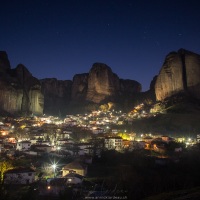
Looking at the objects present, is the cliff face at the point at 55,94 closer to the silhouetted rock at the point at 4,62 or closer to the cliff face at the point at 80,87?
the cliff face at the point at 80,87

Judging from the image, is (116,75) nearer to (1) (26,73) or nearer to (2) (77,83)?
(2) (77,83)

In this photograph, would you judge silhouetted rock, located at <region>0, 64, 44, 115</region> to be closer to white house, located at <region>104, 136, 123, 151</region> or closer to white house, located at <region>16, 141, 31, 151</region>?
white house, located at <region>16, 141, 31, 151</region>

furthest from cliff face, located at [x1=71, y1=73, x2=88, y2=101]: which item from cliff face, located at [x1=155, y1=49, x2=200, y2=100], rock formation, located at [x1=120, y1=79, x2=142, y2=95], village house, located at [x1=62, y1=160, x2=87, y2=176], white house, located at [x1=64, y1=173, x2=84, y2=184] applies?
white house, located at [x1=64, y1=173, x2=84, y2=184]

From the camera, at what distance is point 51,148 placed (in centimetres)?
5962

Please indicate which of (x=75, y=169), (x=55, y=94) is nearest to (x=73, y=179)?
(x=75, y=169)

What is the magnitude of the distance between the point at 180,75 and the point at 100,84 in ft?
136

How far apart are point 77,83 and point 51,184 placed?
10882 centimetres

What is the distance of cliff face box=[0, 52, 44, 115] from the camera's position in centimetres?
9788

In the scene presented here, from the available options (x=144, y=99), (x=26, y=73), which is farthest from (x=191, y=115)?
(x=26, y=73)

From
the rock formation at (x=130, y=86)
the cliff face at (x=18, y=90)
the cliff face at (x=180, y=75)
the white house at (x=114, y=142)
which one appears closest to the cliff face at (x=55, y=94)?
the cliff face at (x=18, y=90)

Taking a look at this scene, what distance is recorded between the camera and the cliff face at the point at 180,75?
308 feet

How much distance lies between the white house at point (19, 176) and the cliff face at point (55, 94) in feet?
349

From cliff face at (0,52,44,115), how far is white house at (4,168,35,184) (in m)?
64.6

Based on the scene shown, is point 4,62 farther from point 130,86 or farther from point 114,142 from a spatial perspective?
point 114,142
